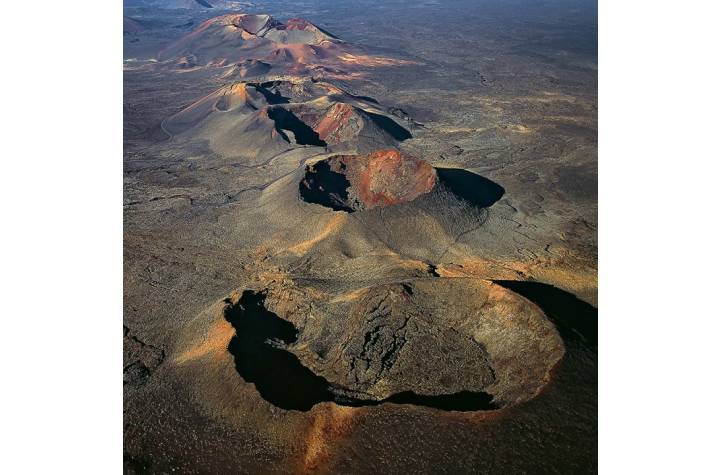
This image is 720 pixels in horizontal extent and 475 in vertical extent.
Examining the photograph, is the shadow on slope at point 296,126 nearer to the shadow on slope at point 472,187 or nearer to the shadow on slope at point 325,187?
the shadow on slope at point 325,187

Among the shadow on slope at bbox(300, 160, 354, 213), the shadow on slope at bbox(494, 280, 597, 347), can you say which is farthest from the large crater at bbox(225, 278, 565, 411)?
the shadow on slope at bbox(300, 160, 354, 213)

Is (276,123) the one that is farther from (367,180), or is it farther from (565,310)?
(565,310)

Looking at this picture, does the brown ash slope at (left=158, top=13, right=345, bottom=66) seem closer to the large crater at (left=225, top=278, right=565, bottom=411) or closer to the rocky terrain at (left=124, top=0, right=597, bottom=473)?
the rocky terrain at (left=124, top=0, right=597, bottom=473)

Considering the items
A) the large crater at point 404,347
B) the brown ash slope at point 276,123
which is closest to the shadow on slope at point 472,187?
the brown ash slope at point 276,123

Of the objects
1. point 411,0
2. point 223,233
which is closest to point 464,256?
point 223,233

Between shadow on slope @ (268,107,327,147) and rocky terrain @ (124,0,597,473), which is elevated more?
shadow on slope @ (268,107,327,147)

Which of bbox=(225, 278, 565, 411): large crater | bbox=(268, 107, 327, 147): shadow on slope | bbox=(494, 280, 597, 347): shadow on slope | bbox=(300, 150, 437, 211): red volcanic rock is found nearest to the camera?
bbox=(225, 278, 565, 411): large crater
